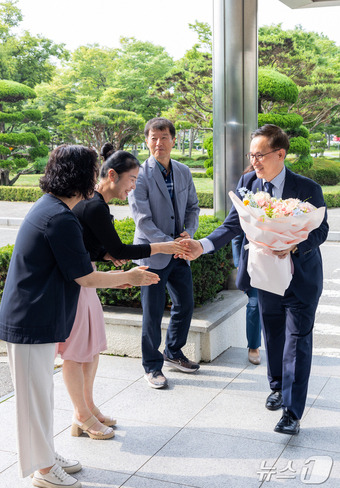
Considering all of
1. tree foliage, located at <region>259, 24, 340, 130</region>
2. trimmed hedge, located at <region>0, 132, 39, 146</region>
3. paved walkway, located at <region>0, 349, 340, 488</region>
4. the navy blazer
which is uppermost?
tree foliage, located at <region>259, 24, 340, 130</region>

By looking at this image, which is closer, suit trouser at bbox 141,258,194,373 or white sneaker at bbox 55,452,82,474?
white sneaker at bbox 55,452,82,474

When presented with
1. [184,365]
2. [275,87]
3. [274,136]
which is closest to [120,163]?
[274,136]

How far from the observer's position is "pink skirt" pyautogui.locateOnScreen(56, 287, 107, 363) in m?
3.40

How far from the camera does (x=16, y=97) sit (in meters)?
26.1

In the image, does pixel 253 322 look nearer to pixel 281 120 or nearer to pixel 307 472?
pixel 307 472

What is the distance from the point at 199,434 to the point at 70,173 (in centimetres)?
182

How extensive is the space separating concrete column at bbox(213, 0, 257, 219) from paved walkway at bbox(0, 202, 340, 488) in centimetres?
204

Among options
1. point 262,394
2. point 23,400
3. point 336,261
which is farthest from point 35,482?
point 336,261

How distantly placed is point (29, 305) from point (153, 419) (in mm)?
1495

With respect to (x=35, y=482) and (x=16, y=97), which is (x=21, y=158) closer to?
(x=16, y=97)

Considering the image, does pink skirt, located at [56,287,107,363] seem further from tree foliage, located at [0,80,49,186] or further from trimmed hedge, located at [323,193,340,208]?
tree foliage, located at [0,80,49,186]

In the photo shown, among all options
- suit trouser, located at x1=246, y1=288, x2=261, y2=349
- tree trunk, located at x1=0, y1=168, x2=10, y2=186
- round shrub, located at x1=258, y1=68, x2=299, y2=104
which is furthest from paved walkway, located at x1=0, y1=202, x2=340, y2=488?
tree trunk, located at x1=0, y1=168, x2=10, y2=186

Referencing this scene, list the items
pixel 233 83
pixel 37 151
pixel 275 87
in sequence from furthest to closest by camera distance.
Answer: pixel 37 151 < pixel 275 87 < pixel 233 83

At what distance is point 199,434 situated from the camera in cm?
363
